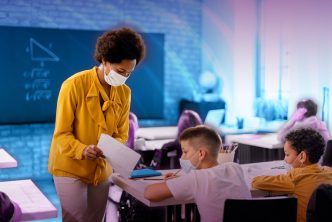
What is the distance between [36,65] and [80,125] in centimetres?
401

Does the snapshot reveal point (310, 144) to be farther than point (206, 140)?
Yes

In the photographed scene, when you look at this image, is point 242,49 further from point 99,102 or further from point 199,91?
point 99,102

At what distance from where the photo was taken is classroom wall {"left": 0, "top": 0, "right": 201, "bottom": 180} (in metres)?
6.13

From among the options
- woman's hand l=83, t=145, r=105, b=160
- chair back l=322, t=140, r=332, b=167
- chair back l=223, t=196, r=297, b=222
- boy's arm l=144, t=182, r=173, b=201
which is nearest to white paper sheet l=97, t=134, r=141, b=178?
woman's hand l=83, t=145, r=105, b=160

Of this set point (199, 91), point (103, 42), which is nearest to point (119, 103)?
point (103, 42)

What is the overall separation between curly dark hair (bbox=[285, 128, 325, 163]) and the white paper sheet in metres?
0.86

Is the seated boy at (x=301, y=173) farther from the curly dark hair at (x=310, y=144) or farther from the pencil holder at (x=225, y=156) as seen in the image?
the pencil holder at (x=225, y=156)

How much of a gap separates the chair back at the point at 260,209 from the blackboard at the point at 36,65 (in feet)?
15.2

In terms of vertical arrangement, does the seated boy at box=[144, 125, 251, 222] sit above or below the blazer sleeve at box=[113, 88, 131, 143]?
below

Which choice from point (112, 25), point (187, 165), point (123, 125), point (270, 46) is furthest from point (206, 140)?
point (112, 25)

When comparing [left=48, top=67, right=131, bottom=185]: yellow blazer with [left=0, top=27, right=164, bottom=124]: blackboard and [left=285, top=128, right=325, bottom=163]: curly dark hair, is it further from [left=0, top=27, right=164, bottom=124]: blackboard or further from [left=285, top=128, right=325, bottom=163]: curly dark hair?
[left=0, top=27, right=164, bottom=124]: blackboard

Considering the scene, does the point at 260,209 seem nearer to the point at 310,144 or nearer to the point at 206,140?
the point at 206,140

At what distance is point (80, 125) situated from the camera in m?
2.30

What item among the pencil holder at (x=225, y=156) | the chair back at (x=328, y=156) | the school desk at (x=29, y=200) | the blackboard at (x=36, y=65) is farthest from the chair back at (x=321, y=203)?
the blackboard at (x=36, y=65)
